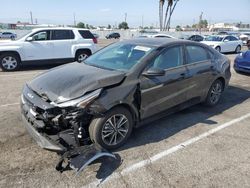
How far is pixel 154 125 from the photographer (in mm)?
4789

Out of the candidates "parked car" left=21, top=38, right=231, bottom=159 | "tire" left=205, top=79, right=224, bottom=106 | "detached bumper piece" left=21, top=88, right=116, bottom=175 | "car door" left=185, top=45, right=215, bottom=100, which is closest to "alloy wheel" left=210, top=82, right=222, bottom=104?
"tire" left=205, top=79, right=224, bottom=106

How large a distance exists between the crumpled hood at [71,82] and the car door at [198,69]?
1.72 metres

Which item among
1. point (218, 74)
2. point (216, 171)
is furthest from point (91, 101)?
point (218, 74)

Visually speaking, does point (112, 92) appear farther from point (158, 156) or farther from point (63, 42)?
point (63, 42)

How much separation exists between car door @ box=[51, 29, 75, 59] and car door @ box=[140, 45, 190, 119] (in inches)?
278

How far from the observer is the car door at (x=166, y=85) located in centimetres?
412

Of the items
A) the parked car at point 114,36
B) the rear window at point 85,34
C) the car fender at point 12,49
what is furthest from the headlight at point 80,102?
the parked car at point 114,36

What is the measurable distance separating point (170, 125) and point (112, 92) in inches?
66.4

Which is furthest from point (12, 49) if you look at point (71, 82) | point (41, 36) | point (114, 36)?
point (114, 36)

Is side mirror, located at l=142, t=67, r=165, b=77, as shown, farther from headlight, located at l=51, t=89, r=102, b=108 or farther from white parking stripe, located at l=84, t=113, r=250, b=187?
white parking stripe, located at l=84, t=113, r=250, b=187

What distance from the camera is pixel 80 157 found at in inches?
125

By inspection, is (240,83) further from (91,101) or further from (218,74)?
(91,101)

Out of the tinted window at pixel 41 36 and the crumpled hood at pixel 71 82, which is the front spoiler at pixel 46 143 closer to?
the crumpled hood at pixel 71 82

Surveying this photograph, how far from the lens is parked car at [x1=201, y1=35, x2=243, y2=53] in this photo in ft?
59.5
